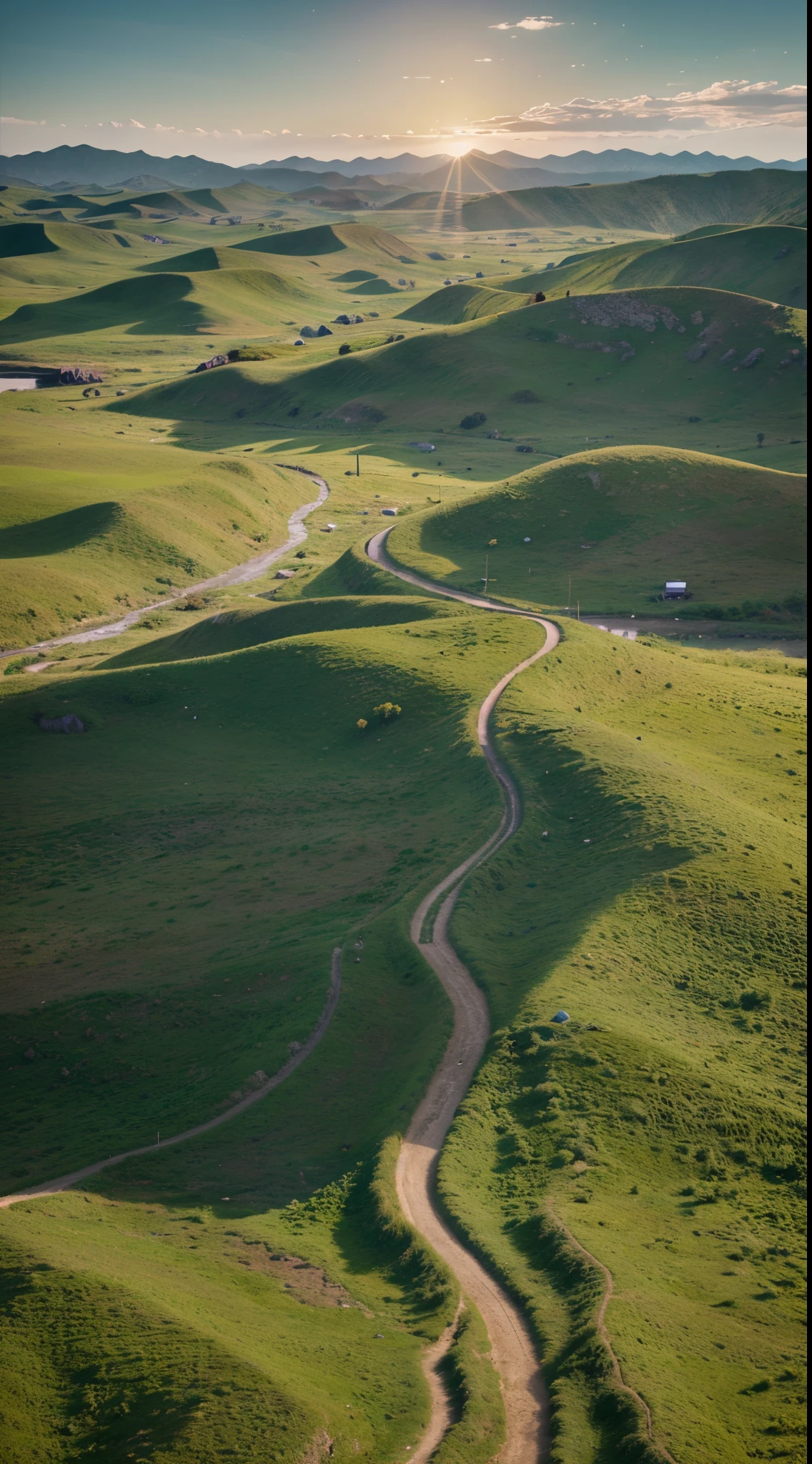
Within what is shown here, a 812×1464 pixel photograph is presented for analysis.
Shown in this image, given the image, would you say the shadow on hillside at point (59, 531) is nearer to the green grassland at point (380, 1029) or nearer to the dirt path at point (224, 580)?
the dirt path at point (224, 580)

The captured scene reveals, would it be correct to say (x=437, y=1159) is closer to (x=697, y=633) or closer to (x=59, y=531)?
(x=697, y=633)

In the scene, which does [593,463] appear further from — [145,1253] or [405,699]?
[145,1253]

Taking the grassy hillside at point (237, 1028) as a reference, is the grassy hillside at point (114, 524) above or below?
above

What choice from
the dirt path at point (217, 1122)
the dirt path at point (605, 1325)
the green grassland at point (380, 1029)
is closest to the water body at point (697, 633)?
the green grassland at point (380, 1029)

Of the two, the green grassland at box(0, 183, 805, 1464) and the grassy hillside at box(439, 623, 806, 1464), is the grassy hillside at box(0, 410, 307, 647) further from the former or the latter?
the grassy hillside at box(439, 623, 806, 1464)

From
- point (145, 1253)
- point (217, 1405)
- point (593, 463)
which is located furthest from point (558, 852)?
point (593, 463)

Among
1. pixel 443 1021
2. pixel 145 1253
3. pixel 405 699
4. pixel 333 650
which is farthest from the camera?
pixel 333 650
